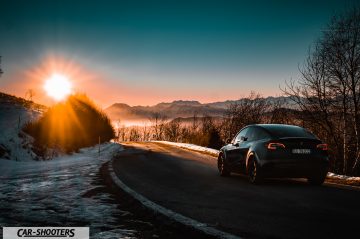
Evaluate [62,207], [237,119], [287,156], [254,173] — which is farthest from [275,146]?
[237,119]

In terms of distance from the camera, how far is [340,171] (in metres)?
27.2

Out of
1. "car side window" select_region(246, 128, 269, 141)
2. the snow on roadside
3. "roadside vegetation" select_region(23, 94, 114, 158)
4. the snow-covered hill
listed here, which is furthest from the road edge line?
"roadside vegetation" select_region(23, 94, 114, 158)

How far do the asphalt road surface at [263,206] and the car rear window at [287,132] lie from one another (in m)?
1.28

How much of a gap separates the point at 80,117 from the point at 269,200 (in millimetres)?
32429

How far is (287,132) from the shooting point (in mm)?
10109

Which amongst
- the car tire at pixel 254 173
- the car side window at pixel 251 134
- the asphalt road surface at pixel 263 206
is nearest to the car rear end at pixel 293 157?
the car tire at pixel 254 173

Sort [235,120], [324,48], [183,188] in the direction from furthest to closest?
[235,120] < [324,48] < [183,188]

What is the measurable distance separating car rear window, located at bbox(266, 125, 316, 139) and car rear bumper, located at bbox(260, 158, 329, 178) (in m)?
0.74

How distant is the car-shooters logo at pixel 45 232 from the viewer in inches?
177

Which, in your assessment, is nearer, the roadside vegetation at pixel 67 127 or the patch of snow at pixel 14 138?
the patch of snow at pixel 14 138

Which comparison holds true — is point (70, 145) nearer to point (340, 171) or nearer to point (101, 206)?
point (340, 171)

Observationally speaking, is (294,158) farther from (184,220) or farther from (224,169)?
(184,220)

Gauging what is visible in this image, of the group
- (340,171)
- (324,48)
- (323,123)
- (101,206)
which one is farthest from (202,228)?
(340,171)

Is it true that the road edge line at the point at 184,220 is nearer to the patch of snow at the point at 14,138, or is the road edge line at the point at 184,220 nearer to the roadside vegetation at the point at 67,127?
the patch of snow at the point at 14,138
